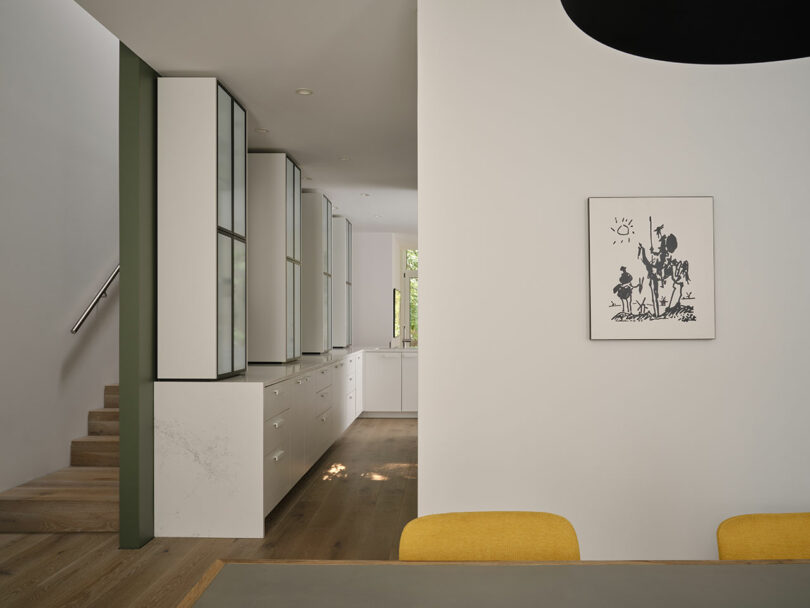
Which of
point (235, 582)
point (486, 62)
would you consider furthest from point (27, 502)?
point (486, 62)

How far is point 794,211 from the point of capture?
276cm

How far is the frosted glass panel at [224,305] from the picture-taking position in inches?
155

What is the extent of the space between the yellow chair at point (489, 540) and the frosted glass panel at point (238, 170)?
2935 mm

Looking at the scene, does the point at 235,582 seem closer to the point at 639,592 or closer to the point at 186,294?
the point at 639,592

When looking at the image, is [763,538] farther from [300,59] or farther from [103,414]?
[103,414]

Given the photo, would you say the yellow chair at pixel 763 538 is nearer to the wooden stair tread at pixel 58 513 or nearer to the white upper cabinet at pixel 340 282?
the wooden stair tread at pixel 58 513

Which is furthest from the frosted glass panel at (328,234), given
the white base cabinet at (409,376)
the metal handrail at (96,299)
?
the metal handrail at (96,299)

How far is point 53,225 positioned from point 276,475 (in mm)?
2372

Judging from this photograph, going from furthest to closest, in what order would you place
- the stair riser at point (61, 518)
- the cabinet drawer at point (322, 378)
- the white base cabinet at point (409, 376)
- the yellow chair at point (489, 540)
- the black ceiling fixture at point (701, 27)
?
the white base cabinet at point (409, 376) → the cabinet drawer at point (322, 378) → the stair riser at point (61, 518) → the yellow chair at point (489, 540) → the black ceiling fixture at point (701, 27)

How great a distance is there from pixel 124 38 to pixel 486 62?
184 centimetres

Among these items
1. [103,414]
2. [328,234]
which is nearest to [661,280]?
[103,414]

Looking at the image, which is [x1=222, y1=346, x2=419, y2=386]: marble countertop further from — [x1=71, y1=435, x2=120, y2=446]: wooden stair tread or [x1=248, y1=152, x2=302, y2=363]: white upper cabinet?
[x1=71, y1=435, x2=120, y2=446]: wooden stair tread

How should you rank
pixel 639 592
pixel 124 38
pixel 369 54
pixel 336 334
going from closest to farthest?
1. pixel 639 592
2. pixel 124 38
3. pixel 369 54
4. pixel 336 334

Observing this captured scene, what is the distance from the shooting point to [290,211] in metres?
5.73
